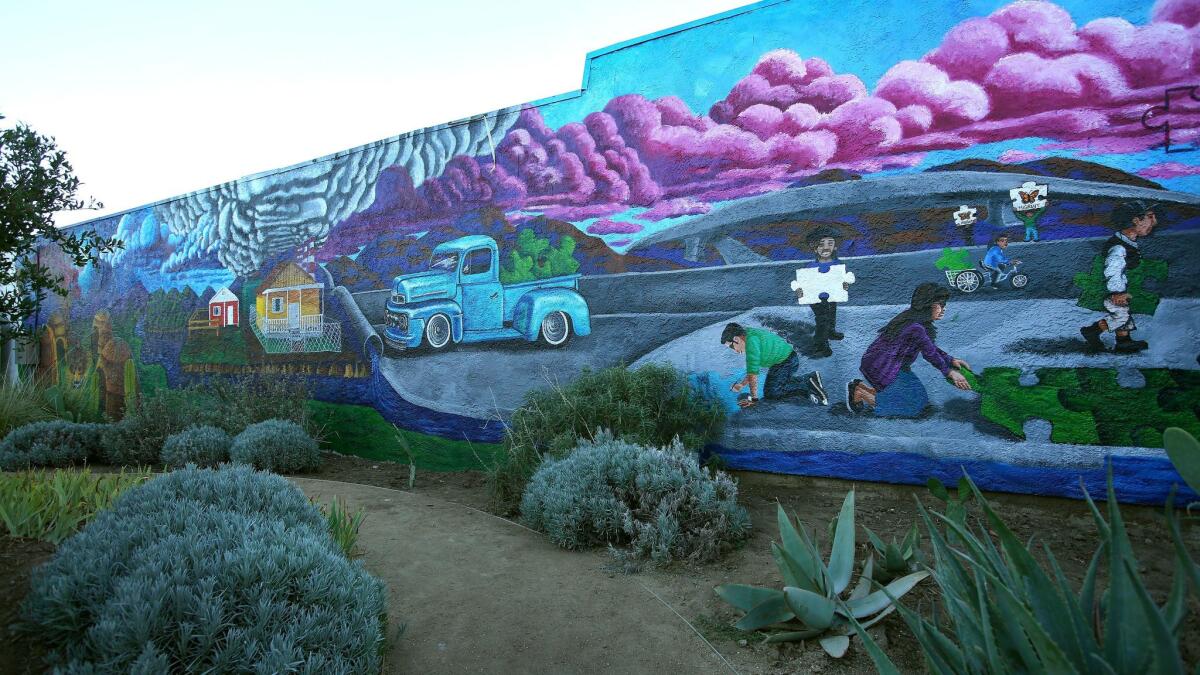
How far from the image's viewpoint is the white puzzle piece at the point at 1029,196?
4.74 m

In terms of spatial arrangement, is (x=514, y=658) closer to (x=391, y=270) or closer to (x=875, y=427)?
(x=875, y=427)

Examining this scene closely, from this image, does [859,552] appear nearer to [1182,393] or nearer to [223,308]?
[1182,393]

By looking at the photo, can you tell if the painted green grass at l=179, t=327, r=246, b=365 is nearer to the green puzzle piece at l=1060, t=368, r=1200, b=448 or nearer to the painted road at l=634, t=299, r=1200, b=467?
the painted road at l=634, t=299, r=1200, b=467

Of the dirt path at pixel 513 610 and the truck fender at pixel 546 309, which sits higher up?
the truck fender at pixel 546 309

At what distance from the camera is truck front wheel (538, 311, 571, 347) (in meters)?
6.88

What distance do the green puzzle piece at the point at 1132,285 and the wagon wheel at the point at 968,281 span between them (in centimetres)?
62

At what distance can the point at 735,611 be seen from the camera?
3.39m

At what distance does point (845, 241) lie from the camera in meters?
5.40

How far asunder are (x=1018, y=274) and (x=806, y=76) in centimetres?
239

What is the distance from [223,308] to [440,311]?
16.5 feet

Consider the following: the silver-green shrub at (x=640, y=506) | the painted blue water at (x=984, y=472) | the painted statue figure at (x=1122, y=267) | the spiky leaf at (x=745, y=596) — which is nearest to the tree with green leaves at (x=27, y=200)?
the silver-green shrub at (x=640, y=506)

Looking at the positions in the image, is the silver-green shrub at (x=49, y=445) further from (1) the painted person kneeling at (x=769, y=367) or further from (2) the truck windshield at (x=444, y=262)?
(1) the painted person kneeling at (x=769, y=367)

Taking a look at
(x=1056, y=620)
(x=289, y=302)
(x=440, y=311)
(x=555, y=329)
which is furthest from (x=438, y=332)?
(x=1056, y=620)

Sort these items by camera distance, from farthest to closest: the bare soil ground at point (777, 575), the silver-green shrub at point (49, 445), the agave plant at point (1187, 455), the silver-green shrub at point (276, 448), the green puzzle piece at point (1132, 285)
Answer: the silver-green shrub at point (49, 445), the silver-green shrub at point (276, 448), the green puzzle piece at point (1132, 285), the bare soil ground at point (777, 575), the agave plant at point (1187, 455)
